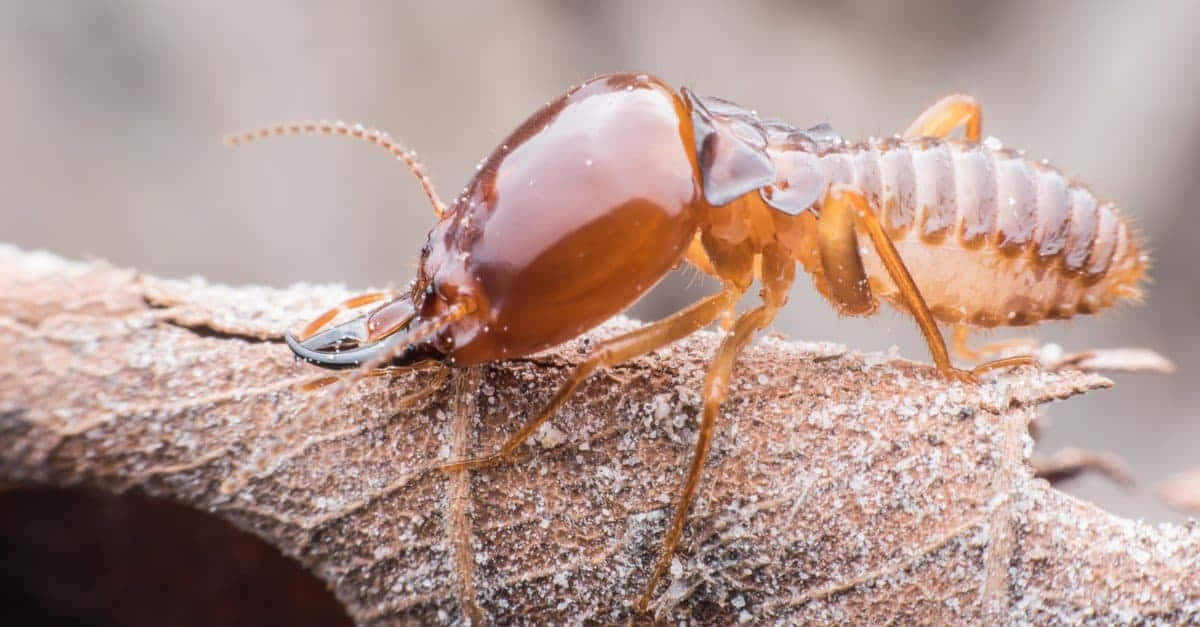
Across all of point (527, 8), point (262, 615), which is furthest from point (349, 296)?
point (527, 8)

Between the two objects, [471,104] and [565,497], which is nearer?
[565,497]

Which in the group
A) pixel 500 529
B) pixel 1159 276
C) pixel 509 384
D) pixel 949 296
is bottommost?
pixel 1159 276

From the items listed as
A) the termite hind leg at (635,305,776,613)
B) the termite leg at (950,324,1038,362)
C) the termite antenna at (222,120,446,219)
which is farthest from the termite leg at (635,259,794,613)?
the termite antenna at (222,120,446,219)

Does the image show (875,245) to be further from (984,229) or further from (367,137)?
(367,137)

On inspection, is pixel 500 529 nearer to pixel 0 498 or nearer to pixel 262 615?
pixel 262 615

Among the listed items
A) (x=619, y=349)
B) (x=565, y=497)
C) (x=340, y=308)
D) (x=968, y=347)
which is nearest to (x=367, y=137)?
(x=340, y=308)

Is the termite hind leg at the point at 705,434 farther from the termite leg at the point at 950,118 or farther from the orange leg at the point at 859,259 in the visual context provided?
the termite leg at the point at 950,118
